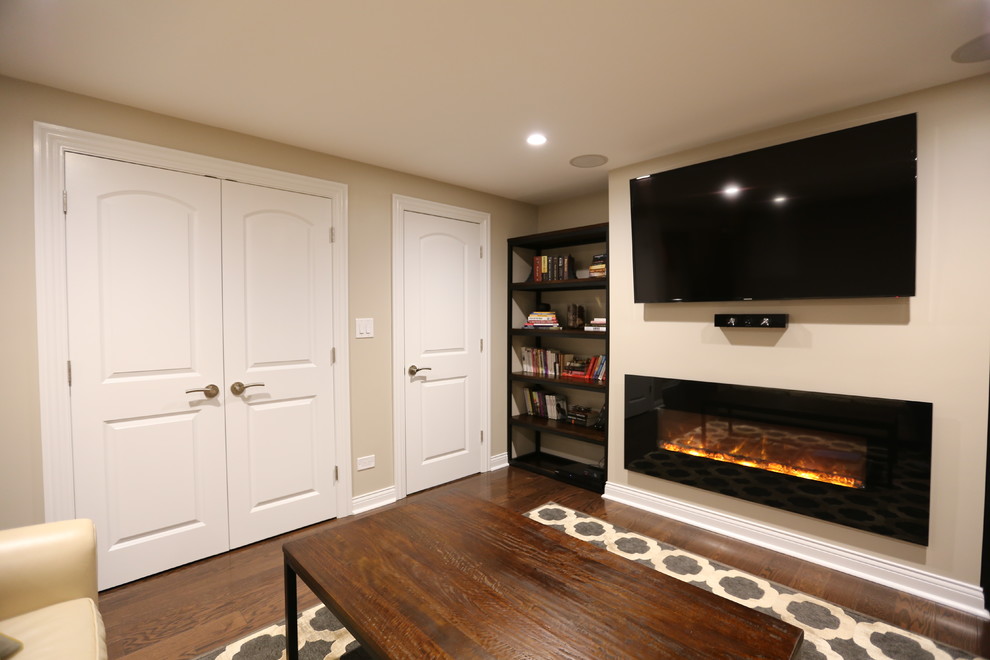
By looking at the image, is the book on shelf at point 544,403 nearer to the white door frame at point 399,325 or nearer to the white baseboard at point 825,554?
the white baseboard at point 825,554

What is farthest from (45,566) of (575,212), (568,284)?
(575,212)

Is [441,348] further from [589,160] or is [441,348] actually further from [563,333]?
[589,160]

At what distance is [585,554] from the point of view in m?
1.62

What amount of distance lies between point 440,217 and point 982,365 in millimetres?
3214

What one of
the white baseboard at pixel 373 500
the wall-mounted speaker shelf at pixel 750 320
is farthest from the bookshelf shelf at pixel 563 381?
the white baseboard at pixel 373 500

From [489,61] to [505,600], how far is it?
2.00 meters

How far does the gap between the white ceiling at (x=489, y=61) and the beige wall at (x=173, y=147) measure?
110mm

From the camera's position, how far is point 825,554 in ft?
7.98

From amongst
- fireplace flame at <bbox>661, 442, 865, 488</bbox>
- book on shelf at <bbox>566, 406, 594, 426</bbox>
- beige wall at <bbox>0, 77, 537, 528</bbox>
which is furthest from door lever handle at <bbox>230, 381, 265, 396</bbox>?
fireplace flame at <bbox>661, 442, 865, 488</bbox>

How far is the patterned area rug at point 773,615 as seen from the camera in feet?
5.87

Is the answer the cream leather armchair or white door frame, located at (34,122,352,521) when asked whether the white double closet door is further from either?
the cream leather armchair

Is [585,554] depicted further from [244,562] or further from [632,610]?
[244,562]

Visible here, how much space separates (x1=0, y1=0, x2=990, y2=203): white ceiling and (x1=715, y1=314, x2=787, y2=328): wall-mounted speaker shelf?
1.06m

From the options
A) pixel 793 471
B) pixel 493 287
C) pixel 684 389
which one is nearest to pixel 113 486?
pixel 493 287
